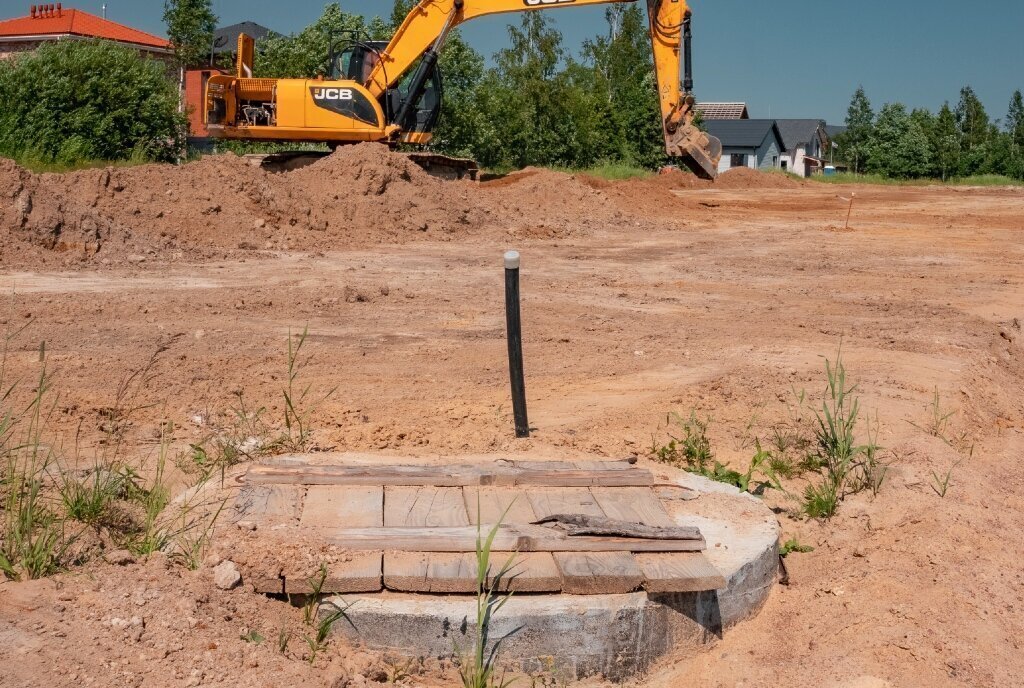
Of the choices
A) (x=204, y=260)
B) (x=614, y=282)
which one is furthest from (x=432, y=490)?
(x=204, y=260)

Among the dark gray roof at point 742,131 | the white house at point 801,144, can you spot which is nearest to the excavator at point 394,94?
the dark gray roof at point 742,131

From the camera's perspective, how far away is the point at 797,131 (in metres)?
86.9

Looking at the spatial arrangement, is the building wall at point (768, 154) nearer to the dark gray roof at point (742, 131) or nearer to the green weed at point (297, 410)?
the dark gray roof at point (742, 131)

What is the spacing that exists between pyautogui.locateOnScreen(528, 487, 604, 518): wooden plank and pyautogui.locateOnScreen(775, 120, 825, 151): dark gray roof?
271ft

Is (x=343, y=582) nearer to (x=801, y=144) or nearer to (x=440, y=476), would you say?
(x=440, y=476)

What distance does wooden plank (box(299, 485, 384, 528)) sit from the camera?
4.46 metres

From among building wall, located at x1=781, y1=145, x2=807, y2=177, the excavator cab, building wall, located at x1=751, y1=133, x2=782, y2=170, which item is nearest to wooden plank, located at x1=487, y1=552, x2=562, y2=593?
the excavator cab

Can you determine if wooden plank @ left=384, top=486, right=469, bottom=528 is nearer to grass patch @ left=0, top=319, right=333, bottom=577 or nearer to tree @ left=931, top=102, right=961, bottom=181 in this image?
grass patch @ left=0, top=319, right=333, bottom=577

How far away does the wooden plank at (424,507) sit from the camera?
4.52m

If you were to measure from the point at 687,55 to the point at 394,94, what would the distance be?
18.5 feet

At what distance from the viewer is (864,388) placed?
752cm

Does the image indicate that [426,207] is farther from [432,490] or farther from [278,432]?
[432,490]

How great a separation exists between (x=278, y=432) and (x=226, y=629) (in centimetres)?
240

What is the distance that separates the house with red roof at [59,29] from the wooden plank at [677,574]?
160 feet
